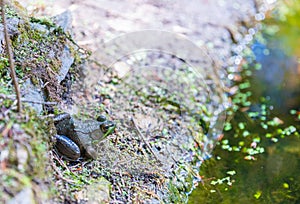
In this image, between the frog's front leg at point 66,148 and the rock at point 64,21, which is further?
the rock at point 64,21

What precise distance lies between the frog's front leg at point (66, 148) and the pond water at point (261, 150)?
3.22 ft

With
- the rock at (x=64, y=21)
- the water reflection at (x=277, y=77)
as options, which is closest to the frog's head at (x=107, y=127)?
the rock at (x=64, y=21)

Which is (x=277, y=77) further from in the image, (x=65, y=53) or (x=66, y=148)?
(x=66, y=148)

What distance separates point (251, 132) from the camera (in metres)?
4.29

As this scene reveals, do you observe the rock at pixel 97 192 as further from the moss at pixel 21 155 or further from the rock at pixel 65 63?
the rock at pixel 65 63

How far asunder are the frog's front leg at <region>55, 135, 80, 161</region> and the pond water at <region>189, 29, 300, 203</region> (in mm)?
982

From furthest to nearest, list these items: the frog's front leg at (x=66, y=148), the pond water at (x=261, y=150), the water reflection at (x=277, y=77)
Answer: the water reflection at (x=277, y=77) → the pond water at (x=261, y=150) → the frog's front leg at (x=66, y=148)

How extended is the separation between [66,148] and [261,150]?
1.82 metres

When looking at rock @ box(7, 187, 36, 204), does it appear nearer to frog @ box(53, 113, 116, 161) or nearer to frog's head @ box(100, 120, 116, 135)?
frog @ box(53, 113, 116, 161)

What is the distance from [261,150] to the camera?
408cm

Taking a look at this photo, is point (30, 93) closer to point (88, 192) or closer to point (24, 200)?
point (88, 192)

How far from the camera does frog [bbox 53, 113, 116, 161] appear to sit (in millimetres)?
3088

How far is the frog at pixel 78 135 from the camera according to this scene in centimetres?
309

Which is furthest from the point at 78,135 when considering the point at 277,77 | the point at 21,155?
the point at 277,77
